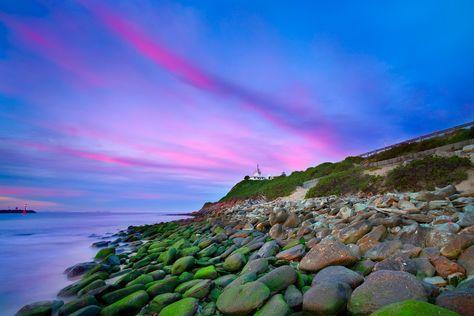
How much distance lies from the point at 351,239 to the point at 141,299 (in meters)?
4.19

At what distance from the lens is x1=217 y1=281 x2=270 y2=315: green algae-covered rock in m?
4.01

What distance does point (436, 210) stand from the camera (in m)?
6.58

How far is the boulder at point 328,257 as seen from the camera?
4.90 meters

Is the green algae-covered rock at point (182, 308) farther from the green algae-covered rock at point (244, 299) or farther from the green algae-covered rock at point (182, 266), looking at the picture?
the green algae-covered rock at point (182, 266)

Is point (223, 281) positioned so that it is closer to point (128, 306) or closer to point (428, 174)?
point (128, 306)

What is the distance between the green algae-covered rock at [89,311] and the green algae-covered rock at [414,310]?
427 cm

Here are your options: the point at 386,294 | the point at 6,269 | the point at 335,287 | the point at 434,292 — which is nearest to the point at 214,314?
the point at 335,287

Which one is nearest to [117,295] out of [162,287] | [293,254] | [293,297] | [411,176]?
[162,287]

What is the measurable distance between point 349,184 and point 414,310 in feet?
48.3

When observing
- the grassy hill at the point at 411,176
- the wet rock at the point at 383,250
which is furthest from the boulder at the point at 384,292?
the grassy hill at the point at 411,176

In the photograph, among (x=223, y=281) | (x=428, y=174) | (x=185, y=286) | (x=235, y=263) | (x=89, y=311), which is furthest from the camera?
(x=428, y=174)

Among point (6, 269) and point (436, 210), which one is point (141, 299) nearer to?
point (436, 210)

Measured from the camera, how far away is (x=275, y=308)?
3770mm

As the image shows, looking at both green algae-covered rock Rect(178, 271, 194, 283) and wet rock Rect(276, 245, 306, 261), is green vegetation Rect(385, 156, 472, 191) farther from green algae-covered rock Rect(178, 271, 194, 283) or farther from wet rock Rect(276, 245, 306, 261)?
green algae-covered rock Rect(178, 271, 194, 283)
